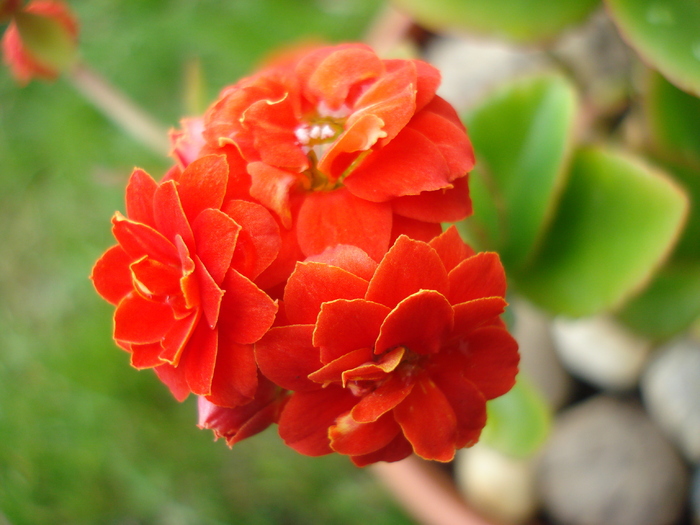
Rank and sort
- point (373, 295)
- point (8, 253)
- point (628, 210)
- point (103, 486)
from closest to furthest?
point (373, 295), point (628, 210), point (103, 486), point (8, 253)

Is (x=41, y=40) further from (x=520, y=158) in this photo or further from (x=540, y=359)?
(x=540, y=359)

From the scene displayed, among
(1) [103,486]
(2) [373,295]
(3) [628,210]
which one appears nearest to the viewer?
(2) [373,295]

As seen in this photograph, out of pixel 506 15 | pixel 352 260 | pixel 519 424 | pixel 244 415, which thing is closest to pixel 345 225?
pixel 352 260

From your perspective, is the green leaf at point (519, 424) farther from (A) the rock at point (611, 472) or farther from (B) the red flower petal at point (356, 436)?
(B) the red flower petal at point (356, 436)

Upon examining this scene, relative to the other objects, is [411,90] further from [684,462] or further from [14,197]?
[14,197]

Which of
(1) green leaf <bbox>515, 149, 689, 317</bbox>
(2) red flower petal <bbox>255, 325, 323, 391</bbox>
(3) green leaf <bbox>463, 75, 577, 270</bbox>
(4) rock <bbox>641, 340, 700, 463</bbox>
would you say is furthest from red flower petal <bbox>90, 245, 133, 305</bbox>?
(4) rock <bbox>641, 340, 700, 463</bbox>

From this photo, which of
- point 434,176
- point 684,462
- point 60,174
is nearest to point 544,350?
point 684,462

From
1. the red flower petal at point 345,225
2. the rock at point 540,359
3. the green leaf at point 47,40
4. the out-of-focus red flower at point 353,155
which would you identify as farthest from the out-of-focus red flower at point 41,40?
the rock at point 540,359
